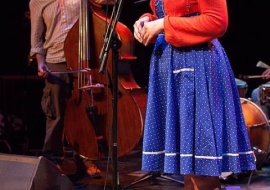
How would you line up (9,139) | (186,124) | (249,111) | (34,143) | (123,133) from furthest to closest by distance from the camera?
(34,143) → (9,139) → (249,111) → (123,133) → (186,124)

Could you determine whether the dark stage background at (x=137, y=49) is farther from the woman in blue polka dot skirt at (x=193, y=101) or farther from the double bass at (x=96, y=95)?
the woman in blue polka dot skirt at (x=193, y=101)

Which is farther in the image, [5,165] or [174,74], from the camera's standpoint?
[5,165]

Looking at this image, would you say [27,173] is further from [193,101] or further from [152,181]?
[152,181]

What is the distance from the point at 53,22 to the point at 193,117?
2.40 metres

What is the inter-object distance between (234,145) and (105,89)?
5.90 ft

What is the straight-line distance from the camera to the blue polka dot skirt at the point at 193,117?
212 centimetres

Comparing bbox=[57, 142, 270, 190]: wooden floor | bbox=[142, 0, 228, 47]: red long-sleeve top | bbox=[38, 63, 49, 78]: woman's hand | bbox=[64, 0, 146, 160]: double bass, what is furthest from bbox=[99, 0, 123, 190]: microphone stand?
bbox=[38, 63, 49, 78]: woman's hand

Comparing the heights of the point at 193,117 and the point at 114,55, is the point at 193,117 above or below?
below

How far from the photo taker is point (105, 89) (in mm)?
3816

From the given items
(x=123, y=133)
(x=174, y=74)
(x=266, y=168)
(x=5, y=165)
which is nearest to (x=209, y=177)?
Answer: (x=174, y=74)

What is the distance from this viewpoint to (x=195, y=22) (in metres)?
2.12

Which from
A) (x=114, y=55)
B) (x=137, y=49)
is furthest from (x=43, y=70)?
(x=137, y=49)

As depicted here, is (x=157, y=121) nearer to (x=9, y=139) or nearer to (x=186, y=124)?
(x=186, y=124)

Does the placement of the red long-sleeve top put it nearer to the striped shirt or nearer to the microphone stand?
the microphone stand
